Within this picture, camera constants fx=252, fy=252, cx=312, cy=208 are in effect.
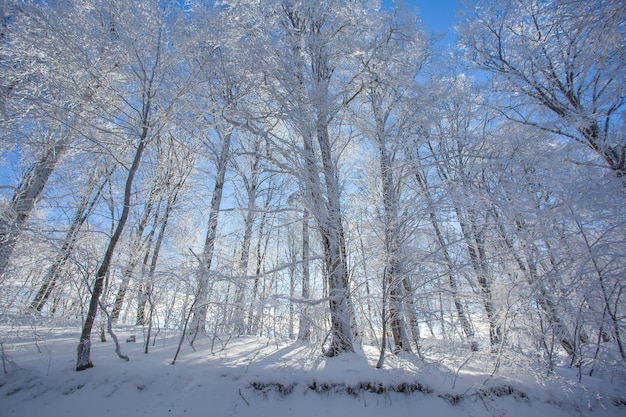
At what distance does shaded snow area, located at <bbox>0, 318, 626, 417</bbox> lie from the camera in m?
3.16

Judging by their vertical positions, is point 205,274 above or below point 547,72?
below

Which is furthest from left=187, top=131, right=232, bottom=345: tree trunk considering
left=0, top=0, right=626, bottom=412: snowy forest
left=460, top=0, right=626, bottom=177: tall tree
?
left=460, top=0, right=626, bottom=177: tall tree

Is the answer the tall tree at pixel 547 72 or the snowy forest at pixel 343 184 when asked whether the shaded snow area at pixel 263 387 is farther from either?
the tall tree at pixel 547 72

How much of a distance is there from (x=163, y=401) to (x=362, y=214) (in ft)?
13.1

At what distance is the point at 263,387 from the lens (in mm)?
3516

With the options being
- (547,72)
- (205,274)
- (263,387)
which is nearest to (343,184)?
(205,274)

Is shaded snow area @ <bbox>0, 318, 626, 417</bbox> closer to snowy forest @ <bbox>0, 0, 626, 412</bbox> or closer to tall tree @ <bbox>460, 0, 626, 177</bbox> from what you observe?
snowy forest @ <bbox>0, 0, 626, 412</bbox>

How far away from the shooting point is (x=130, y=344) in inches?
192

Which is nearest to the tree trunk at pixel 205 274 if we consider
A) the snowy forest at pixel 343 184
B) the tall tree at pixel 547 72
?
the snowy forest at pixel 343 184

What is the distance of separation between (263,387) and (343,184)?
3.72m

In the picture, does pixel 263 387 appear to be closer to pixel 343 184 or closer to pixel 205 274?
pixel 205 274

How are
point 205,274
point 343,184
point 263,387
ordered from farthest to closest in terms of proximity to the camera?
point 343,184
point 205,274
point 263,387

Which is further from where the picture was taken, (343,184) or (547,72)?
(547,72)

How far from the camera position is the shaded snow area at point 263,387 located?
316 centimetres
